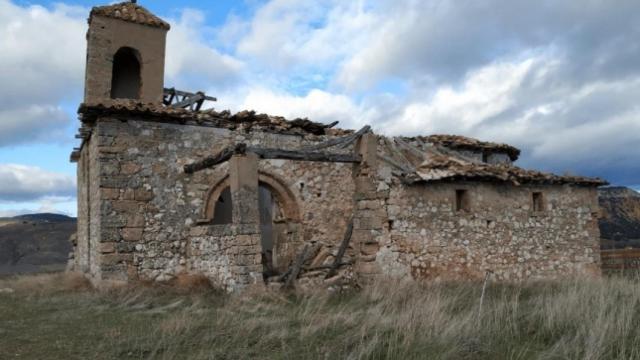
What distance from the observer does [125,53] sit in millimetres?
15547

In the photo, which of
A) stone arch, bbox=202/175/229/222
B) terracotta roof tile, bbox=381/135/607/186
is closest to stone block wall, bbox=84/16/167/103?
stone arch, bbox=202/175/229/222

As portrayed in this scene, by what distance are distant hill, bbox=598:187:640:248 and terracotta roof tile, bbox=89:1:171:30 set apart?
20243 millimetres

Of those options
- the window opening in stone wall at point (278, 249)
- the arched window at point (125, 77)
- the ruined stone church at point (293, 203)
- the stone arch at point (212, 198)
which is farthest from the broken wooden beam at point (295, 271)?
the arched window at point (125, 77)

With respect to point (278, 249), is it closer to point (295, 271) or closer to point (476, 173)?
point (295, 271)

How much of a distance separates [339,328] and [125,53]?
40.0ft

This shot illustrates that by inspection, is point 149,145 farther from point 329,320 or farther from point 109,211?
point 329,320

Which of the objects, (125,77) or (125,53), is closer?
(125,53)

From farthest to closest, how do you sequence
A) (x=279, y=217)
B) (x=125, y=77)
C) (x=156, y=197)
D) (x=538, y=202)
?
(x=125, y=77) → (x=279, y=217) → (x=538, y=202) → (x=156, y=197)

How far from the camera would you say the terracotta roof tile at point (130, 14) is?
568 inches

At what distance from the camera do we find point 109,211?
11.2 m

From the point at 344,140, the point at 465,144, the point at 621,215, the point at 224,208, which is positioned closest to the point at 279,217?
the point at 224,208

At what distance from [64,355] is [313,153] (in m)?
6.34

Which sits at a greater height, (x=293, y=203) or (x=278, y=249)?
(x=293, y=203)

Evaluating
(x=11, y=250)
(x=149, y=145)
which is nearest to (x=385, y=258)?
(x=149, y=145)
